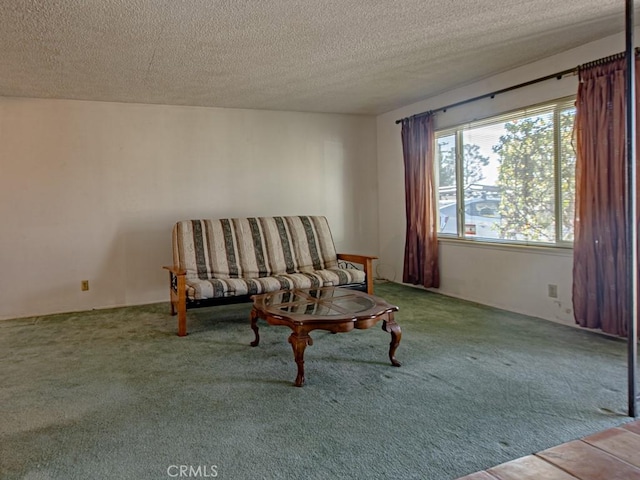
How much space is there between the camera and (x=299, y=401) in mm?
2225

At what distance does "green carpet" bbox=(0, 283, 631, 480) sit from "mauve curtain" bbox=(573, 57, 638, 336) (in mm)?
289

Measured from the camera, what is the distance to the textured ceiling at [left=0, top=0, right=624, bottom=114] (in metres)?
2.57

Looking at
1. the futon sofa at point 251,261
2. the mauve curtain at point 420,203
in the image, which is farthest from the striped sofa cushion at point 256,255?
the mauve curtain at point 420,203

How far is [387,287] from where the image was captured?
17.2 ft

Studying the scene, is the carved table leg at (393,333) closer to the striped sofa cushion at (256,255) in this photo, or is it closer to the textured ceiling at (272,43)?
the striped sofa cushion at (256,255)

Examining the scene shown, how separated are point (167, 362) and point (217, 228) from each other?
167 centimetres

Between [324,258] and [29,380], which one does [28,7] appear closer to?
[29,380]

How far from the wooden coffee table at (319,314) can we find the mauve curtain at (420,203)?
6.25 feet

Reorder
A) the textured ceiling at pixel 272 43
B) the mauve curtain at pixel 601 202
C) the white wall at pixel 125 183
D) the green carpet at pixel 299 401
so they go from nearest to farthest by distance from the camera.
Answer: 1. the green carpet at pixel 299 401
2. the textured ceiling at pixel 272 43
3. the mauve curtain at pixel 601 202
4. the white wall at pixel 125 183

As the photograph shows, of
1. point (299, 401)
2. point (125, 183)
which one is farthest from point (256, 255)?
point (299, 401)

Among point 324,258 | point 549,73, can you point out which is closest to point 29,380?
point 324,258

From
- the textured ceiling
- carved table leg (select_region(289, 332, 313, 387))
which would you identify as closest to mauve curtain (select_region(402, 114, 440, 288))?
the textured ceiling

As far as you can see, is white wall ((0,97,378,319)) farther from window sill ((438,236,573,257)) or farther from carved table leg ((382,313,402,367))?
carved table leg ((382,313,402,367))

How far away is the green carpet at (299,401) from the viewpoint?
5.61 feet
